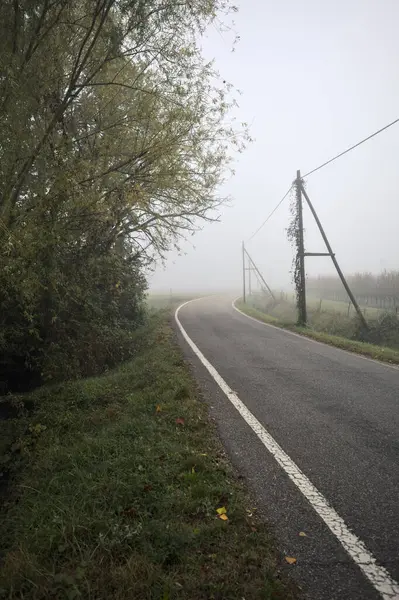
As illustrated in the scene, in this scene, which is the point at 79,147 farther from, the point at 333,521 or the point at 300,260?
the point at 300,260

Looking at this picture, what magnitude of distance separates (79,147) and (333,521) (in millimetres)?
6623

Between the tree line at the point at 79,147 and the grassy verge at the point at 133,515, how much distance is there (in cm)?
257

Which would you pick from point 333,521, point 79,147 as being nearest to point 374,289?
point 79,147

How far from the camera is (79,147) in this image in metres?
6.31

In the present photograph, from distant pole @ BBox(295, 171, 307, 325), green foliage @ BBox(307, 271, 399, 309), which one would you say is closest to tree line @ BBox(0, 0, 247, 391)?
distant pole @ BBox(295, 171, 307, 325)

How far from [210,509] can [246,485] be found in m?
0.49

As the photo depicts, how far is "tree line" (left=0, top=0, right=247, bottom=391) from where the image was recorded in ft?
16.7

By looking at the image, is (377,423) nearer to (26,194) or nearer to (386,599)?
(386,599)

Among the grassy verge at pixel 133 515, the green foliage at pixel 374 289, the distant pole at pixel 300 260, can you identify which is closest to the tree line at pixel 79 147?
the grassy verge at pixel 133 515

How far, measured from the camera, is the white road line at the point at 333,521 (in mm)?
2111

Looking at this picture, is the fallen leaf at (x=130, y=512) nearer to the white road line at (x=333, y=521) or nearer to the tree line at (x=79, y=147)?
the white road line at (x=333, y=521)

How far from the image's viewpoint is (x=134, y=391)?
6.08m

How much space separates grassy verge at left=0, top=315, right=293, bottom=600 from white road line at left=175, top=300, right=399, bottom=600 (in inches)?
21.0

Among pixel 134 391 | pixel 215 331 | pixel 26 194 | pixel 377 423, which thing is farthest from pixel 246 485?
pixel 215 331
